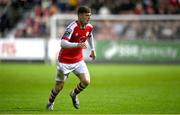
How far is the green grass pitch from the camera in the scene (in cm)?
1383

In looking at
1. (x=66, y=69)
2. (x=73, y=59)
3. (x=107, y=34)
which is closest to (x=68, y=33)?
(x=73, y=59)

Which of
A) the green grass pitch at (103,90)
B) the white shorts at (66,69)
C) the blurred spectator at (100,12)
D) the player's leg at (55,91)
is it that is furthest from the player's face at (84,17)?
the blurred spectator at (100,12)

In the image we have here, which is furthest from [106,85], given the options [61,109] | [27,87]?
[61,109]

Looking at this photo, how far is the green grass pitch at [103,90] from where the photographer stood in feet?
45.4

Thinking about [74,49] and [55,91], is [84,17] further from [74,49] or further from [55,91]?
[55,91]

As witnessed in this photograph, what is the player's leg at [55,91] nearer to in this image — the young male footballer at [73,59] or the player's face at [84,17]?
the young male footballer at [73,59]

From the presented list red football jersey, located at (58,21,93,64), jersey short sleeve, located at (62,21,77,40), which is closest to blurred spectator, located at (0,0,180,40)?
red football jersey, located at (58,21,93,64)

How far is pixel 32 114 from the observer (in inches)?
500

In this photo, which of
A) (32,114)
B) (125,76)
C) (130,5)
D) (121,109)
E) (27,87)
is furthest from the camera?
(130,5)

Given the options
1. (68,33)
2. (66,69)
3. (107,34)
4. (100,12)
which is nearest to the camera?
(68,33)

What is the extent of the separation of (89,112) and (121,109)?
875mm

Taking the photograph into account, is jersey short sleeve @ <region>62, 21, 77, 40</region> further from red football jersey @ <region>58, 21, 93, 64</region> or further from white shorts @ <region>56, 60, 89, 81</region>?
white shorts @ <region>56, 60, 89, 81</region>

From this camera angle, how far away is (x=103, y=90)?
1867 cm

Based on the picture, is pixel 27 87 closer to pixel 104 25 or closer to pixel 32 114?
pixel 32 114
